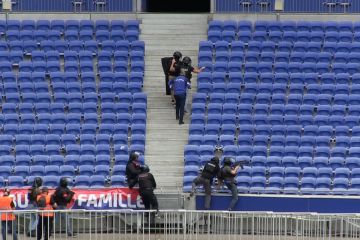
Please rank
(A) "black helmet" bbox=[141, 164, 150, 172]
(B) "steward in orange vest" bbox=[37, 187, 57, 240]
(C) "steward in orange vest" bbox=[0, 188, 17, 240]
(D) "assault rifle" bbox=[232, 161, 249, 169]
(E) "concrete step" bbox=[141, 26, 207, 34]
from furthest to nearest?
(E) "concrete step" bbox=[141, 26, 207, 34]
(D) "assault rifle" bbox=[232, 161, 249, 169]
(A) "black helmet" bbox=[141, 164, 150, 172]
(B) "steward in orange vest" bbox=[37, 187, 57, 240]
(C) "steward in orange vest" bbox=[0, 188, 17, 240]

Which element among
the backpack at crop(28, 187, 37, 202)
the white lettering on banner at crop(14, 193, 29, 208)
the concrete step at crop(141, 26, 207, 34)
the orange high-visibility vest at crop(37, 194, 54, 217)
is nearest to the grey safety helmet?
the concrete step at crop(141, 26, 207, 34)

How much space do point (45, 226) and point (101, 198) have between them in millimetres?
2880

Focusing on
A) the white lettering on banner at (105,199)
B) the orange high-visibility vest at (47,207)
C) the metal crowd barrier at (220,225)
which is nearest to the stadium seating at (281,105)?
the white lettering on banner at (105,199)

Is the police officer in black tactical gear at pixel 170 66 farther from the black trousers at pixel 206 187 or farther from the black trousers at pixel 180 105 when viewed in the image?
the black trousers at pixel 206 187

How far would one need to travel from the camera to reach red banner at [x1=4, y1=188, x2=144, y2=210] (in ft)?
99.3

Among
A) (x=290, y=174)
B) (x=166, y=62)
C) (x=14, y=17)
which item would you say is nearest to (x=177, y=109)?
(x=166, y=62)

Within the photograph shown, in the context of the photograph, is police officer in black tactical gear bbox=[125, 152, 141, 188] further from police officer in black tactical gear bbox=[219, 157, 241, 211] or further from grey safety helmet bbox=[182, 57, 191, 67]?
grey safety helmet bbox=[182, 57, 191, 67]

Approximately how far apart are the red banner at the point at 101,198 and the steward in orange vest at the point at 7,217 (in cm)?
182

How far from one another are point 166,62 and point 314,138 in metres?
4.90

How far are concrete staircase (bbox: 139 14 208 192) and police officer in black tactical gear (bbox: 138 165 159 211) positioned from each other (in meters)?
1.42

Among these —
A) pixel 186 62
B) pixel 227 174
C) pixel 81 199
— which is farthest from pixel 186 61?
pixel 81 199

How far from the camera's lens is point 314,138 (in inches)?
1315

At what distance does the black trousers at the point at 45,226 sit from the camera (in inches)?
1082

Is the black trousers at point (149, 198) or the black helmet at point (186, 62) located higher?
the black helmet at point (186, 62)
